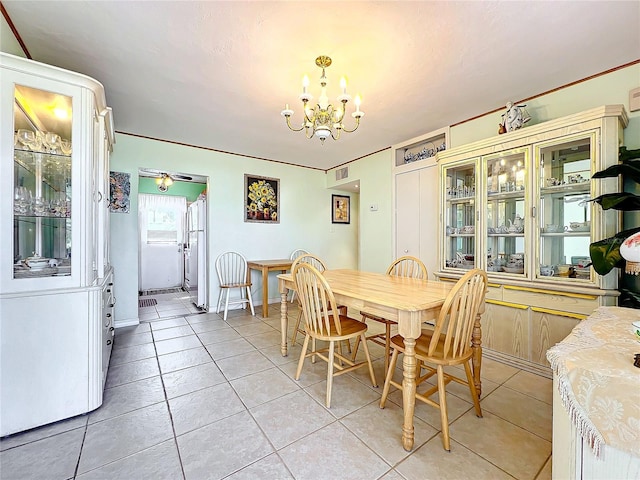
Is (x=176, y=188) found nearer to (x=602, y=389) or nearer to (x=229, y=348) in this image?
(x=229, y=348)

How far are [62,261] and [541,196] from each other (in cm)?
369

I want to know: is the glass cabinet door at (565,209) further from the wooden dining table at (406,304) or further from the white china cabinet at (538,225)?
the wooden dining table at (406,304)

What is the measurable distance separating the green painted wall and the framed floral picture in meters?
1.75

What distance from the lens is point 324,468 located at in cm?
132

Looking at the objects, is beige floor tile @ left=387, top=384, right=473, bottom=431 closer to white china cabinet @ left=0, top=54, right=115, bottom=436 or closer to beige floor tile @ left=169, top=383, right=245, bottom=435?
beige floor tile @ left=169, top=383, right=245, bottom=435

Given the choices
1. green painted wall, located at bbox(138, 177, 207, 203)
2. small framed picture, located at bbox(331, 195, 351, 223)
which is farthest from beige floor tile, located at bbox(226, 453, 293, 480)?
green painted wall, located at bbox(138, 177, 207, 203)

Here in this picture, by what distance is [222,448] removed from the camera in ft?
4.74

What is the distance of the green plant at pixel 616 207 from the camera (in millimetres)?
1723

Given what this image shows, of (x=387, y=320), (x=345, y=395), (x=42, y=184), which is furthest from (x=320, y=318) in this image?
(x=42, y=184)

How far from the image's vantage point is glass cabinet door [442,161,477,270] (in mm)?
2834

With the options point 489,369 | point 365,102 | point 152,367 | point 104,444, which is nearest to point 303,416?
point 104,444

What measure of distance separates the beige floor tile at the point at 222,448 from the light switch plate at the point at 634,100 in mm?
3482

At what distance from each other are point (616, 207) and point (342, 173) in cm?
364

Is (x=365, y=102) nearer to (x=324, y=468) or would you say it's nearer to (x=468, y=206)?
(x=468, y=206)
